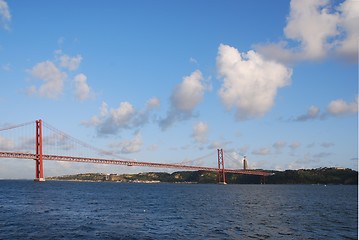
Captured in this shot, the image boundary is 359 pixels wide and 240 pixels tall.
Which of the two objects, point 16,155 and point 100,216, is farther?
point 16,155

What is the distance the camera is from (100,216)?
3794 cm

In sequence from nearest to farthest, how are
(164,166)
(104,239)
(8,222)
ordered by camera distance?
(104,239)
(8,222)
(164,166)

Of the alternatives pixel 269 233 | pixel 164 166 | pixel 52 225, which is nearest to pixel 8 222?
pixel 52 225

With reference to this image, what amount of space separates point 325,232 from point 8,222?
28.9m

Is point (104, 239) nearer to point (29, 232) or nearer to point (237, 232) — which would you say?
point (29, 232)

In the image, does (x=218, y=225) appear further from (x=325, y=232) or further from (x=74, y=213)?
(x=74, y=213)

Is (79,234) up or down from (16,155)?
down

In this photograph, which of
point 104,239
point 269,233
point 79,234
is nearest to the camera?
point 104,239

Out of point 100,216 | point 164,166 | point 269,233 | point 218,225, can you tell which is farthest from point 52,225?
point 164,166

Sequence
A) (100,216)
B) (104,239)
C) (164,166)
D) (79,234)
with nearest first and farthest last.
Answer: (104,239) < (79,234) < (100,216) < (164,166)

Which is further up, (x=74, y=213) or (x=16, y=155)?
(x=16, y=155)

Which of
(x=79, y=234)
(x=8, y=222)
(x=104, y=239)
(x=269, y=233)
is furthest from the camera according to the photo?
(x=8, y=222)

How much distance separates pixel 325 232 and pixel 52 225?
24.2m

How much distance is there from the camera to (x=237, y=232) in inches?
1168
